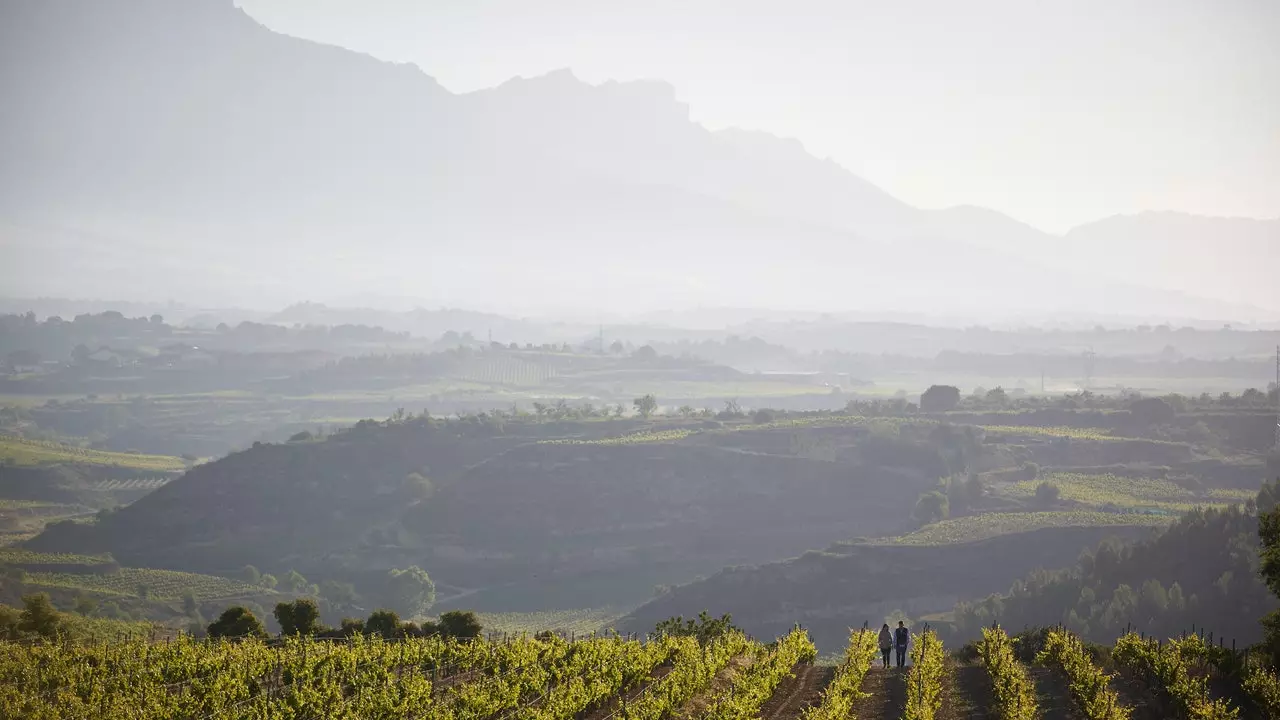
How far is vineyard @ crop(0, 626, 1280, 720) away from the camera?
132ft

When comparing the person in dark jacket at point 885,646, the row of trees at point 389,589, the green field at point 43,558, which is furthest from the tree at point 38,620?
the green field at point 43,558

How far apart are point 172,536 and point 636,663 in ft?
497

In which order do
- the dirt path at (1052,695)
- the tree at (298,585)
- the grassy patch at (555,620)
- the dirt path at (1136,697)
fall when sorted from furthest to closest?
the tree at (298,585) < the grassy patch at (555,620) < the dirt path at (1052,695) < the dirt path at (1136,697)

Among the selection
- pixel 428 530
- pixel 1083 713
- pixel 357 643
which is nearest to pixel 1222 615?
pixel 1083 713

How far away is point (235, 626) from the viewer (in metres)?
64.0

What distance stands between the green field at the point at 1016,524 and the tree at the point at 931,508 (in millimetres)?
5329

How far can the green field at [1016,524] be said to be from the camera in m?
158

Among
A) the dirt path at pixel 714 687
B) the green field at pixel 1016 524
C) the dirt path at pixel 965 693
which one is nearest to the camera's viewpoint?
the dirt path at pixel 714 687

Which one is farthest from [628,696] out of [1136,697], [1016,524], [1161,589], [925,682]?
[1016,524]

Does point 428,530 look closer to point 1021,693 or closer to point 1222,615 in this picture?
point 1222,615

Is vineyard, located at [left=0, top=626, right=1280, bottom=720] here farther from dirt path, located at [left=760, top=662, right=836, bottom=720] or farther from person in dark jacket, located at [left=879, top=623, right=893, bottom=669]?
person in dark jacket, located at [left=879, top=623, right=893, bottom=669]

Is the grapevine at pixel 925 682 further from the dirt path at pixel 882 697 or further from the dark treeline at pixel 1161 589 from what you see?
the dark treeline at pixel 1161 589

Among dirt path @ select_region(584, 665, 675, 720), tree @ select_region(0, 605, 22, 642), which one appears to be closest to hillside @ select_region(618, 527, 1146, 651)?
tree @ select_region(0, 605, 22, 642)

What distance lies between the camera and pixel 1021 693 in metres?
40.4
